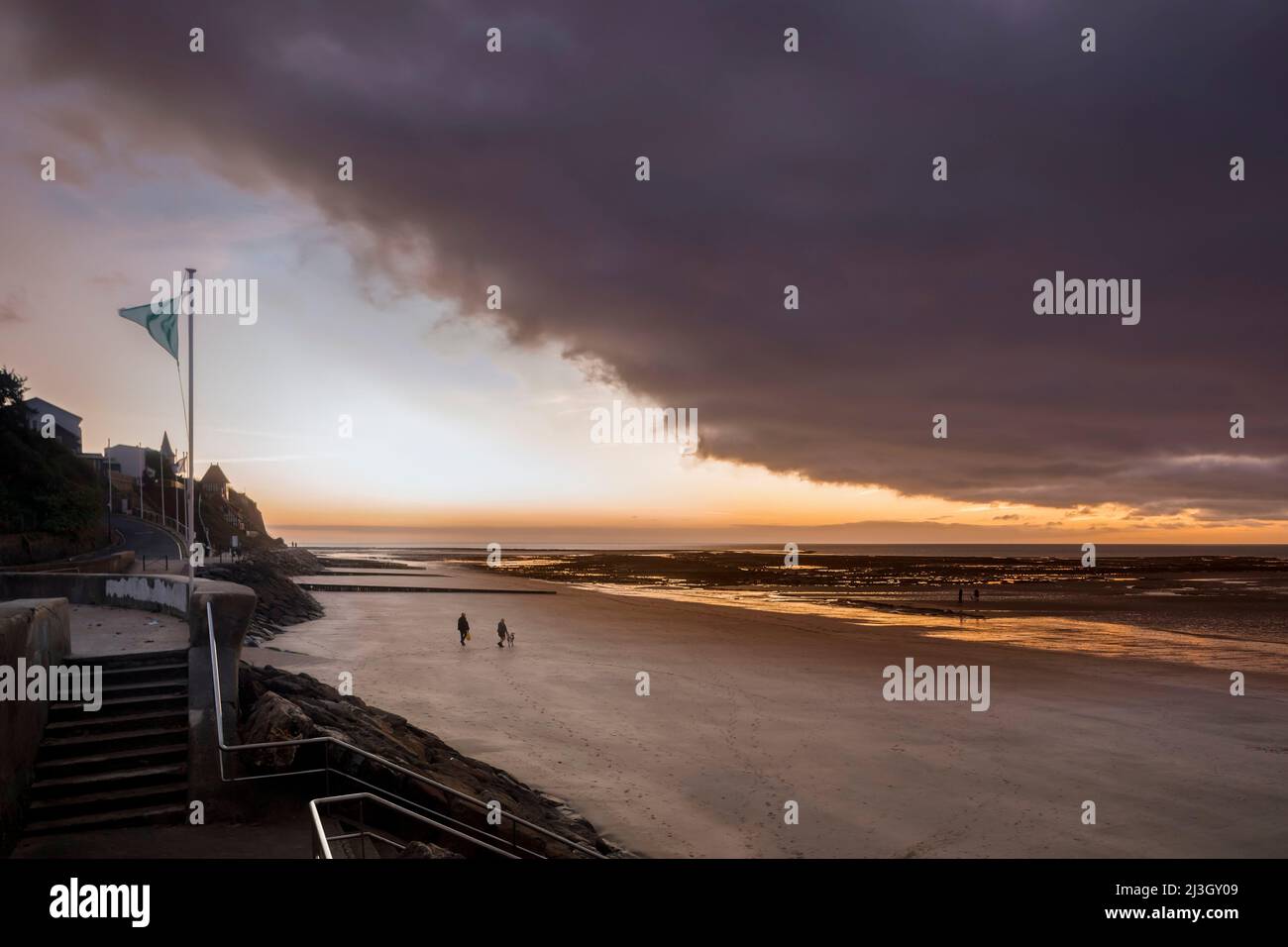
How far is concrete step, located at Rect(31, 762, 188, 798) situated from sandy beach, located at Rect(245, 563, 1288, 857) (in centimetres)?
661

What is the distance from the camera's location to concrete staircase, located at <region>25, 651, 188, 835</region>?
862 centimetres

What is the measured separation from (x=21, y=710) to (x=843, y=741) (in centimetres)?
1549

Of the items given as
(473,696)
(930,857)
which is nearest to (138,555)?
(473,696)

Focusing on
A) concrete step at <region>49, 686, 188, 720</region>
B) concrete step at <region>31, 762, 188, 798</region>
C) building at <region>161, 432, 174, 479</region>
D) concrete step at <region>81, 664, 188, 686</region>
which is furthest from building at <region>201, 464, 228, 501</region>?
concrete step at <region>31, 762, 188, 798</region>

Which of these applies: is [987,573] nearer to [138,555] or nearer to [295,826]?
[138,555]

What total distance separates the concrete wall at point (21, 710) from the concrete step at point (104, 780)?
7.5 inches

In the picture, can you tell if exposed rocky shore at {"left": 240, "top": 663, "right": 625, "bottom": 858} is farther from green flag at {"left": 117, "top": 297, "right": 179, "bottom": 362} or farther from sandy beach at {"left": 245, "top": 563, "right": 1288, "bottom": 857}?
green flag at {"left": 117, "top": 297, "right": 179, "bottom": 362}

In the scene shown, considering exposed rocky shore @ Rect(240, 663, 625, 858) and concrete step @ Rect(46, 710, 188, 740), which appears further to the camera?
exposed rocky shore @ Rect(240, 663, 625, 858)

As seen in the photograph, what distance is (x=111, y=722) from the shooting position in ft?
32.5

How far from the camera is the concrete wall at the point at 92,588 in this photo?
16.1 meters

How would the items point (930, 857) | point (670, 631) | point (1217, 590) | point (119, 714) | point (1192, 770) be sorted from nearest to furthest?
1. point (119, 714)
2. point (930, 857)
3. point (1192, 770)
4. point (670, 631)
5. point (1217, 590)
